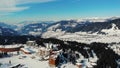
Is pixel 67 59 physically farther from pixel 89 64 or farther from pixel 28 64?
pixel 28 64

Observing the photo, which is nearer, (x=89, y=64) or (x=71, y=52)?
(x=89, y=64)

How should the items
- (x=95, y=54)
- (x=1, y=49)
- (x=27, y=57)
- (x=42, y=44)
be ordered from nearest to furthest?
(x=27, y=57) → (x=95, y=54) → (x=1, y=49) → (x=42, y=44)

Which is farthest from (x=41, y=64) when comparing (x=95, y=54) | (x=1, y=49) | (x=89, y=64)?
(x=1, y=49)

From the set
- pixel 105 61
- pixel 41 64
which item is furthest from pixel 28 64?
pixel 105 61

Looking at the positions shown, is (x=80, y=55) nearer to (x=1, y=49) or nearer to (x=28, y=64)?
(x=28, y=64)

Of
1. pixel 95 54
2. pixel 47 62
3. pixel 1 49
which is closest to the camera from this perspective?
pixel 47 62

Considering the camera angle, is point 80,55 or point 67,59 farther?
point 80,55

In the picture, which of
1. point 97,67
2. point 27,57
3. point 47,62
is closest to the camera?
point 97,67

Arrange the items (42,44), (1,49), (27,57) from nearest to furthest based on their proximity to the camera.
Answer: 1. (27,57)
2. (1,49)
3. (42,44)
